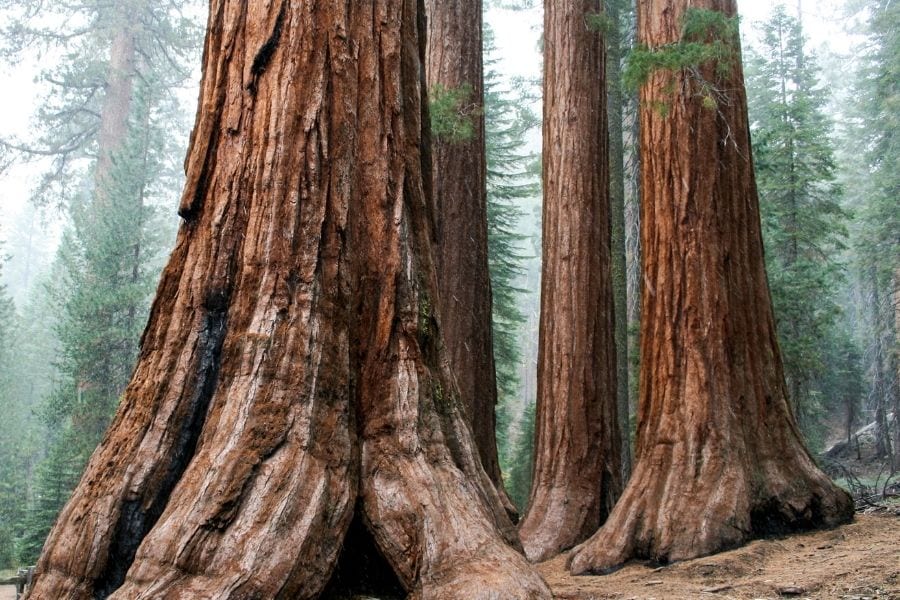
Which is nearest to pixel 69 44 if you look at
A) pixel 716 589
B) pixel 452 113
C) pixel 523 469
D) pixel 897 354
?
pixel 523 469

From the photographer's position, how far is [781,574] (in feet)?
14.0

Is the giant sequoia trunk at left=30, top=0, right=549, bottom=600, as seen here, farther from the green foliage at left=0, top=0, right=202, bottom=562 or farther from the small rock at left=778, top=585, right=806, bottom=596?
the green foliage at left=0, top=0, right=202, bottom=562

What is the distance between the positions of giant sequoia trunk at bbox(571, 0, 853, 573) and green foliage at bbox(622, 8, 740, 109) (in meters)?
0.07

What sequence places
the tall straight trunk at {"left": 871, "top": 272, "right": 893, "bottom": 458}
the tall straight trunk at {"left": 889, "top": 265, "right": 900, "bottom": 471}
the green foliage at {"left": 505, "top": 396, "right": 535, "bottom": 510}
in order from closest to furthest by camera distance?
the green foliage at {"left": 505, "top": 396, "right": 535, "bottom": 510}
the tall straight trunk at {"left": 889, "top": 265, "right": 900, "bottom": 471}
the tall straight trunk at {"left": 871, "top": 272, "right": 893, "bottom": 458}

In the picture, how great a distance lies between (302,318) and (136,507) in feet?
3.18

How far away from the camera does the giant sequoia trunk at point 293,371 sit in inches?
110

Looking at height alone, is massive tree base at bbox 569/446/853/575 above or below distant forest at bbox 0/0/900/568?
below

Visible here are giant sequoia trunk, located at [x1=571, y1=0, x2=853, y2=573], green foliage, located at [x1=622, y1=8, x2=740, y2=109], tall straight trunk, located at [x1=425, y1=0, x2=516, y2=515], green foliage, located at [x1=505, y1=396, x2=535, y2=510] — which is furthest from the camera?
green foliage, located at [x1=505, y1=396, x2=535, y2=510]

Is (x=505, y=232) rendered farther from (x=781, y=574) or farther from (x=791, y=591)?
(x=791, y=591)

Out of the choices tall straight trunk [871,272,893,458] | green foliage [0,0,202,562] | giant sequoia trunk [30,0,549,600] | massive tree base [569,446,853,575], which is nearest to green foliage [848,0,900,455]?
tall straight trunk [871,272,893,458]

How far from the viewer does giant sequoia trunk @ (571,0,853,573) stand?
5508mm

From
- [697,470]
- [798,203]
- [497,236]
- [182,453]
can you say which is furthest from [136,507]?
[798,203]

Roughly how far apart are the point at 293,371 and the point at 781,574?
9.78ft

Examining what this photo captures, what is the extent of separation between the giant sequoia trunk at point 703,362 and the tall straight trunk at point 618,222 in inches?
293
